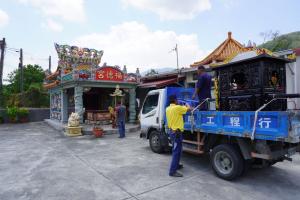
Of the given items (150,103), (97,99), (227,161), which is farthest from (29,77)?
(227,161)

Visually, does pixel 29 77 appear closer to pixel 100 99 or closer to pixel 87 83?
pixel 100 99

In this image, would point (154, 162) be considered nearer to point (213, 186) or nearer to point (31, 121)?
point (213, 186)

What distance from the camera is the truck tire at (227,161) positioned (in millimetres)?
4832

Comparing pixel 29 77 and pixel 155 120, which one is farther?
pixel 29 77

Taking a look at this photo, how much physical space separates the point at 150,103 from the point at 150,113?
40 cm

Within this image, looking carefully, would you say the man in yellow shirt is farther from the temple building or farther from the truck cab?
the temple building

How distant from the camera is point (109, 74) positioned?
14484 millimetres

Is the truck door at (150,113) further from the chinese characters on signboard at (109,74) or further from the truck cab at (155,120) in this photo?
the chinese characters on signboard at (109,74)

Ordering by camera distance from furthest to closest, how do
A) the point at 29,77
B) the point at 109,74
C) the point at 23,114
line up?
the point at 29,77, the point at 23,114, the point at 109,74

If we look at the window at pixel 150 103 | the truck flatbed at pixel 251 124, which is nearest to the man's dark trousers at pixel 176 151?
the truck flatbed at pixel 251 124

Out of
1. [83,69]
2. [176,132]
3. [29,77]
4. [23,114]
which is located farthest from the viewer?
[29,77]

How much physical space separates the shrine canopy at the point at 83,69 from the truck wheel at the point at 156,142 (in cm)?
725

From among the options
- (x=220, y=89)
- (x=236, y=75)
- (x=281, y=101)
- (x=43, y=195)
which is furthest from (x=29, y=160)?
(x=281, y=101)

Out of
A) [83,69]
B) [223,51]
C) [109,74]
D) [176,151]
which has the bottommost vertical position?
[176,151]
